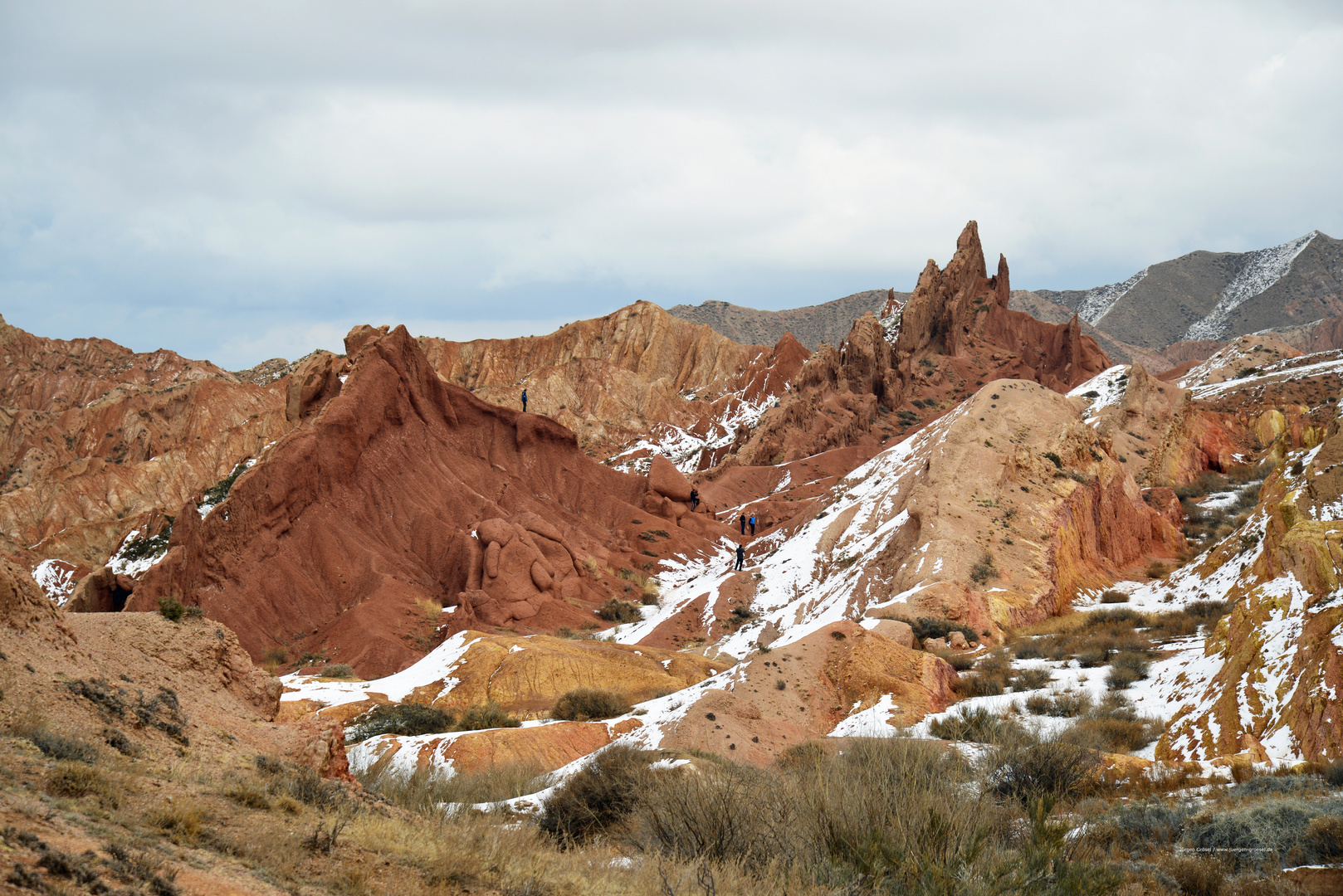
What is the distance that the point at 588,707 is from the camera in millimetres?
21531

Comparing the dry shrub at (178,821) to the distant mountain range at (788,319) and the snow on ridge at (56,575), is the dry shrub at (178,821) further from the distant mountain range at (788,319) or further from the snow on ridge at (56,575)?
the distant mountain range at (788,319)

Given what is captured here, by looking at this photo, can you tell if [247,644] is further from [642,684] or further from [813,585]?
[813,585]

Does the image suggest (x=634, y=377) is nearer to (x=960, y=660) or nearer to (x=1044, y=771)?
(x=960, y=660)

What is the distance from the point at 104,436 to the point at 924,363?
82977mm

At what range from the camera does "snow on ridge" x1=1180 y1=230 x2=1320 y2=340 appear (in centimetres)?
16962

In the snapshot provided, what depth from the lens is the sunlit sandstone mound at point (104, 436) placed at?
64750 mm

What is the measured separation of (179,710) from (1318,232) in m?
223

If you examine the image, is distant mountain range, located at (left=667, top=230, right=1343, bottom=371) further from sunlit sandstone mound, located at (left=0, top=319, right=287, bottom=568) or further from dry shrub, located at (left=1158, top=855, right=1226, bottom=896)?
dry shrub, located at (left=1158, top=855, right=1226, bottom=896)

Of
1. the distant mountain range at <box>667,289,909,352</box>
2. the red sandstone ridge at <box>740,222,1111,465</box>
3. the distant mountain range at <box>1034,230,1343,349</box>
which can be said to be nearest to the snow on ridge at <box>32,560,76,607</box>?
the red sandstone ridge at <box>740,222,1111,465</box>

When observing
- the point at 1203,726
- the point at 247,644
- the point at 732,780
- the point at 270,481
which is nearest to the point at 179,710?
the point at 732,780

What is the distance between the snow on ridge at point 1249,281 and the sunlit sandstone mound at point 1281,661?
17355 centimetres

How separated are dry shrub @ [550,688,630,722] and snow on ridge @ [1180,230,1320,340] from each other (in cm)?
17535

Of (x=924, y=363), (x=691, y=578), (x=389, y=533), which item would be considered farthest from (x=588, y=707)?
(x=924, y=363)

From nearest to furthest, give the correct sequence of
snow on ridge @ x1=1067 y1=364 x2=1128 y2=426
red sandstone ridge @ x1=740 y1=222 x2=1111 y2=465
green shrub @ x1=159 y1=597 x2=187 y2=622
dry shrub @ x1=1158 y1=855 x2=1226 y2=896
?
dry shrub @ x1=1158 y1=855 x2=1226 y2=896, green shrub @ x1=159 y1=597 x2=187 y2=622, snow on ridge @ x1=1067 y1=364 x2=1128 y2=426, red sandstone ridge @ x1=740 y1=222 x2=1111 y2=465
